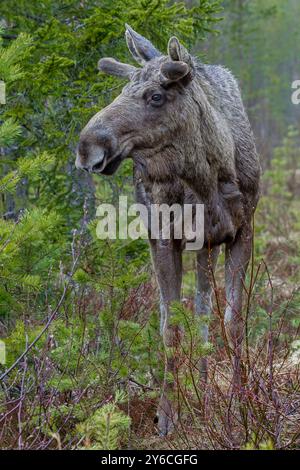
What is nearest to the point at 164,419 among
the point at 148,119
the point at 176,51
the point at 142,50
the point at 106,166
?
the point at 106,166

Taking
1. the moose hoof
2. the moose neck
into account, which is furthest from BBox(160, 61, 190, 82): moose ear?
the moose hoof

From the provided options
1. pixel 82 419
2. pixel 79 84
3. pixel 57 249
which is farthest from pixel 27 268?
pixel 79 84

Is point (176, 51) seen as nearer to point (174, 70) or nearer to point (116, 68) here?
point (174, 70)

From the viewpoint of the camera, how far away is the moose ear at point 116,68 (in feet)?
A: 20.3

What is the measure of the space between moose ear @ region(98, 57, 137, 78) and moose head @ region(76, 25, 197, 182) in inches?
5.0

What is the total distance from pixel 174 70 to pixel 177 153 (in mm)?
607

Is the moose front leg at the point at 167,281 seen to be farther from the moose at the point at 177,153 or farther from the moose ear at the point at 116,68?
the moose ear at the point at 116,68

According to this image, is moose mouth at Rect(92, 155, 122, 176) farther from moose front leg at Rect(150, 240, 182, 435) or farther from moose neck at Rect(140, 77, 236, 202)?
moose front leg at Rect(150, 240, 182, 435)

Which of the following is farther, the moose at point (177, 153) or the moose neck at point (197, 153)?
the moose neck at point (197, 153)

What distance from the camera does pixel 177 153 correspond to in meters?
5.85
